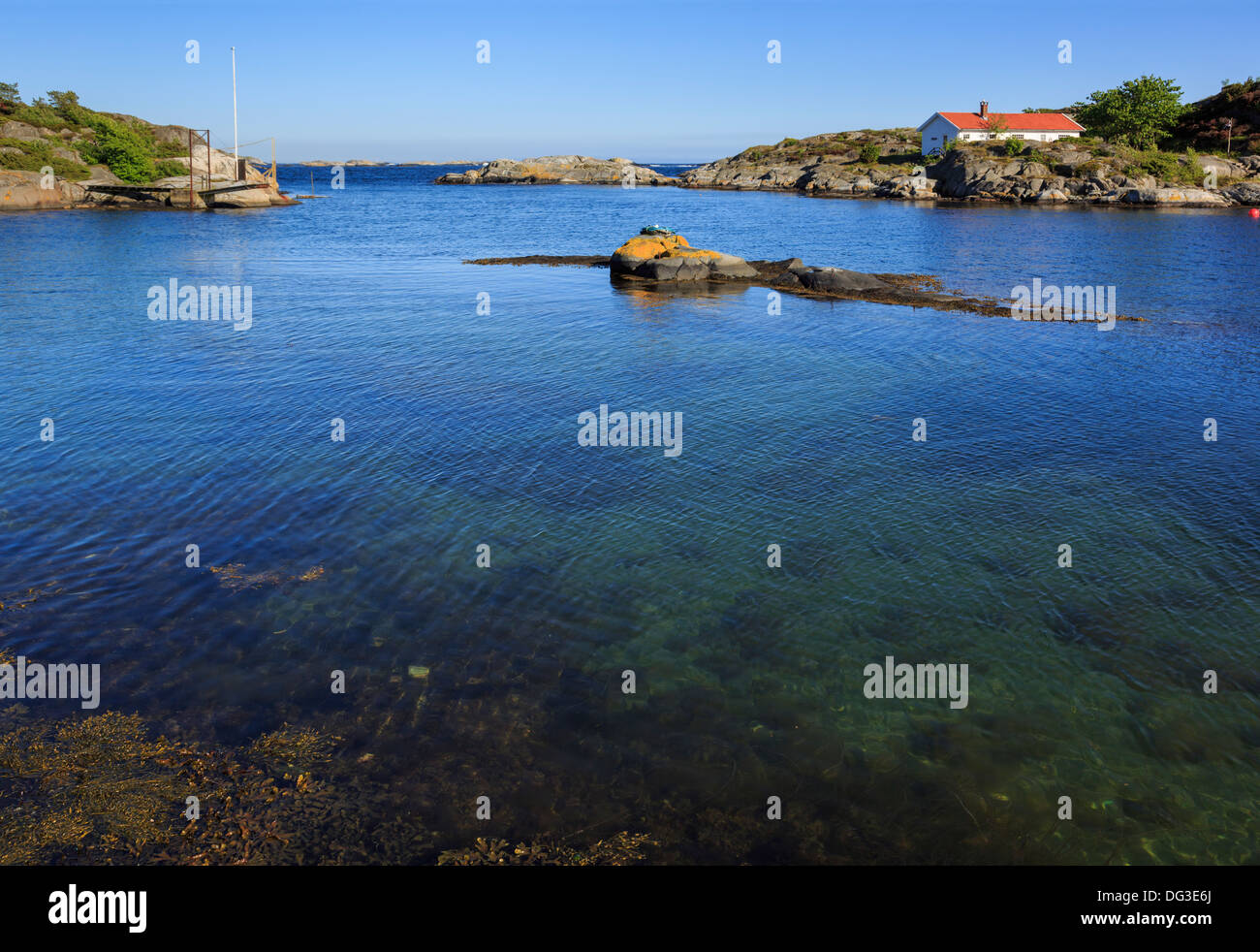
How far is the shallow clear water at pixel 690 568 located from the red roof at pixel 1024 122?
129349mm

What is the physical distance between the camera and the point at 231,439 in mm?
22484

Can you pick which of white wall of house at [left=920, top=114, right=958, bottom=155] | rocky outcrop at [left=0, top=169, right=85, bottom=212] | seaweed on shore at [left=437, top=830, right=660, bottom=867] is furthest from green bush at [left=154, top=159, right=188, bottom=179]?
white wall of house at [left=920, top=114, right=958, bottom=155]

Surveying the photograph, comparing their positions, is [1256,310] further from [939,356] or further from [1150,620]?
[1150,620]

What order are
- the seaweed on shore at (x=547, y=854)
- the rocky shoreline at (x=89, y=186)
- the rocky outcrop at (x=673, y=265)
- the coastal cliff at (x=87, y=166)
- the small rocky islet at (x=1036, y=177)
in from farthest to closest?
the small rocky islet at (x=1036, y=177), the coastal cliff at (x=87, y=166), the rocky shoreline at (x=89, y=186), the rocky outcrop at (x=673, y=265), the seaweed on shore at (x=547, y=854)

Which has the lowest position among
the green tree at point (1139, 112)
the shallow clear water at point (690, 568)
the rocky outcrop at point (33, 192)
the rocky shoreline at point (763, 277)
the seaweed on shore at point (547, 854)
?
the seaweed on shore at point (547, 854)

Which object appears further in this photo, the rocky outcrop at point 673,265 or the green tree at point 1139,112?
the green tree at point 1139,112

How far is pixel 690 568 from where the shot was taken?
16328 millimetres

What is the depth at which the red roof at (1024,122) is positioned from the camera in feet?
476

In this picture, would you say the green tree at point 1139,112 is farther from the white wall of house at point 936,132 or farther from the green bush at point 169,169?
the green bush at point 169,169

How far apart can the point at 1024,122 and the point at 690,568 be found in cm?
16278

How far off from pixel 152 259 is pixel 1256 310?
2657 inches

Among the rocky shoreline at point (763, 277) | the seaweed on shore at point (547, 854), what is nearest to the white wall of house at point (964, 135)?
the rocky shoreline at point (763, 277)

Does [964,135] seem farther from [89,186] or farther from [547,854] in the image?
[547,854]

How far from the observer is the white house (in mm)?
144625
